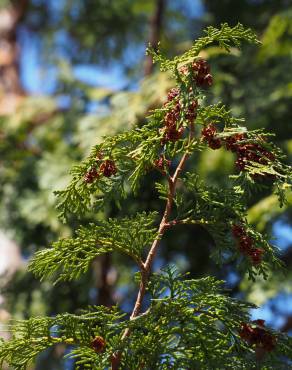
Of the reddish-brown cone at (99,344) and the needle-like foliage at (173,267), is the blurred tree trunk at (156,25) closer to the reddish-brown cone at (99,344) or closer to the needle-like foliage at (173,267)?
the needle-like foliage at (173,267)

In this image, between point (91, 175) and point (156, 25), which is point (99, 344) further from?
point (156, 25)

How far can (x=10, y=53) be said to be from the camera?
21.1 ft

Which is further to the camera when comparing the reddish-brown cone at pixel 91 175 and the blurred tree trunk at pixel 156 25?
the blurred tree trunk at pixel 156 25

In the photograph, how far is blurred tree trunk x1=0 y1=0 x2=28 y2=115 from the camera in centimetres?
614

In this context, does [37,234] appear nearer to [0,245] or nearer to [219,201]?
[0,245]

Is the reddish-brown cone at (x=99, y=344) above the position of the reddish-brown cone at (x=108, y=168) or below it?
below

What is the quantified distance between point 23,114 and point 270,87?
5.72ft

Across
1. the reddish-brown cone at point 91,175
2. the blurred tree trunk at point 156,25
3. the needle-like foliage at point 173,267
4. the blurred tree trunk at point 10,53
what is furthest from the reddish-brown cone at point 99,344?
the blurred tree trunk at point 10,53

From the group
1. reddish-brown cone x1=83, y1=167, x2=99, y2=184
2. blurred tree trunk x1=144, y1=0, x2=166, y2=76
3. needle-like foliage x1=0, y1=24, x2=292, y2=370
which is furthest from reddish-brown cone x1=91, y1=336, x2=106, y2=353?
blurred tree trunk x1=144, y1=0, x2=166, y2=76

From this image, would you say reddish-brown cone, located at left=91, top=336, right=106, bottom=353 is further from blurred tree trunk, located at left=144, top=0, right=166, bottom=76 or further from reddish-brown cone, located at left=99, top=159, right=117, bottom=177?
blurred tree trunk, located at left=144, top=0, right=166, bottom=76

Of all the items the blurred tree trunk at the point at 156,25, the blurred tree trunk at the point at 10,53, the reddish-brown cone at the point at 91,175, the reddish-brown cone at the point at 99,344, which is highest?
the blurred tree trunk at the point at 10,53

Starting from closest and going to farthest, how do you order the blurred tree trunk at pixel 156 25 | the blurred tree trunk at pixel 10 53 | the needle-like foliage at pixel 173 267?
the needle-like foliage at pixel 173 267, the blurred tree trunk at pixel 156 25, the blurred tree trunk at pixel 10 53

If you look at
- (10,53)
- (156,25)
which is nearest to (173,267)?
(156,25)

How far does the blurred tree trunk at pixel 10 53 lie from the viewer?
6142 mm
